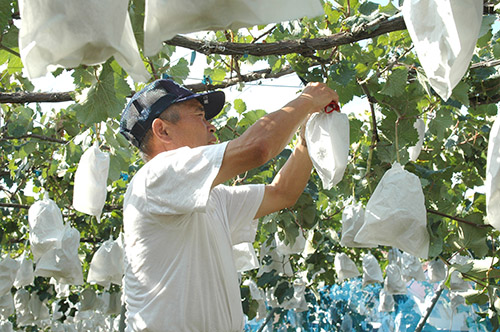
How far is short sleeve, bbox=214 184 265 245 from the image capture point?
2006mm

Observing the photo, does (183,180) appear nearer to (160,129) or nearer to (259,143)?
(259,143)

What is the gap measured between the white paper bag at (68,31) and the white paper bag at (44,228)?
246 centimetres

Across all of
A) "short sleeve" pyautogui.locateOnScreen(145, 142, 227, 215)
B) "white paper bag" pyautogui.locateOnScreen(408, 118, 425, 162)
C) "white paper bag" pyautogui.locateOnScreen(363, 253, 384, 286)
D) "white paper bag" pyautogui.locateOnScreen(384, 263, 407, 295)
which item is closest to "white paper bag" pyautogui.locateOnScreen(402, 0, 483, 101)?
"short sleeve" pyautogui.locateOnScreen(145, 142, 227, 215)

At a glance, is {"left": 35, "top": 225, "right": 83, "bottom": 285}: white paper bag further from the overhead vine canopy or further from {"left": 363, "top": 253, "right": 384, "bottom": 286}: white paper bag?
{"left": 363, "top": 253, "right": 384, "bottom": 286}: white paper bag

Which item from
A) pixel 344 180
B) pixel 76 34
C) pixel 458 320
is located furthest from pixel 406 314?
pixel 76 34

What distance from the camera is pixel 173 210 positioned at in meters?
1.47

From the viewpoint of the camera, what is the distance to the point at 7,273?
4957 mm

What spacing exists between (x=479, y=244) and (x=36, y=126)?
2.79 m

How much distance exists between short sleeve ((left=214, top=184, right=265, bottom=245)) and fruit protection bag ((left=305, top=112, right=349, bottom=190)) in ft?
0.94

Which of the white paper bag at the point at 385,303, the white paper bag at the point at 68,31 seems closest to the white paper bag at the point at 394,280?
the white paper bag at the point at 385,303

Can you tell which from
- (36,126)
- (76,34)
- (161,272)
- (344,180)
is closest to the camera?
(76,34)

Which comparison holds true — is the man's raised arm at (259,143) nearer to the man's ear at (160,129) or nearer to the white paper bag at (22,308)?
the man's ear at (160,129)

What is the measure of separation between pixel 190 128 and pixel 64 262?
86.5 inches

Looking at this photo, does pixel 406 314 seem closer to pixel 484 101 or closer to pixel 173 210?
pixel 484 101
